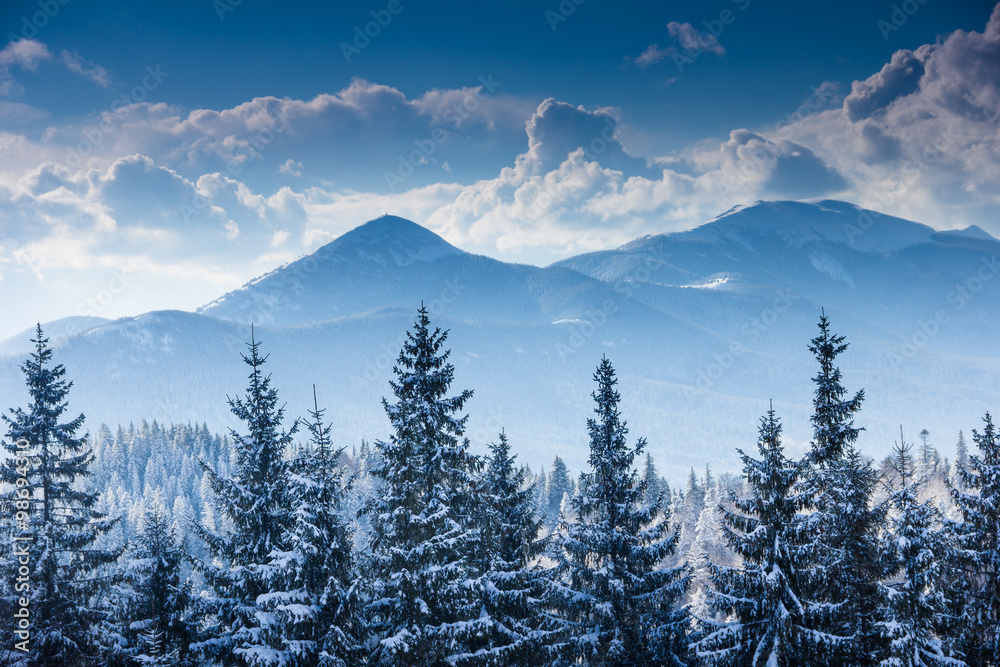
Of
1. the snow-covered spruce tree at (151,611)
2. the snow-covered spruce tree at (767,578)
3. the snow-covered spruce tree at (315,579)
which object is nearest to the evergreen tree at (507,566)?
the snow-covered spruce tree at (315,579)

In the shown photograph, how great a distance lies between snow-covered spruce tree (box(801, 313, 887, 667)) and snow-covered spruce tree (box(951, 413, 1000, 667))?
3165mm

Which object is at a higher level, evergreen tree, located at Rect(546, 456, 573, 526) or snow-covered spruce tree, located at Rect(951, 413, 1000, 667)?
snow-covered spruce tree, located at Rect(951, 413, 1000, 667)

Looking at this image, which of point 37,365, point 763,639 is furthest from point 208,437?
point 763,639

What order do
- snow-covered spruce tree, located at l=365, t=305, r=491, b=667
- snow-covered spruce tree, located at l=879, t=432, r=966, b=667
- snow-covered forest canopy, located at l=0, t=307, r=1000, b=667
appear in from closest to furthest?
snow-covered spruce tree, located at l=879, t=432, r=966, b=667 → snow-covered forest canopy, located at l=0, t=307, r=1000, b=667 → snow-covered spruce tree, located at l=365, t=305, r=491, b=667

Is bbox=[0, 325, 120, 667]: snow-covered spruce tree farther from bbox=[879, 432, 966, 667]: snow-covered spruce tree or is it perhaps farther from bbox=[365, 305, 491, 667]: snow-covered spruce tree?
bbox=[879, 432, 966, 667]: snow-covered spruce tree

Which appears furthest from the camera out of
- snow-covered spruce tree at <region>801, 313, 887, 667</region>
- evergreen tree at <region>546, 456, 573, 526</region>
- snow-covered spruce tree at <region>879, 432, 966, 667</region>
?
evergreen tree at <region>546, 456, 573, 526</region>

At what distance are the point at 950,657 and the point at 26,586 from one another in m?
28.6

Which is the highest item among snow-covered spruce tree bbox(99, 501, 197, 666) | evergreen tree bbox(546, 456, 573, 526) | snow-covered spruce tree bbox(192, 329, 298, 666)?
snow-covered spruce tree bbox(192, 329, 298, 666)

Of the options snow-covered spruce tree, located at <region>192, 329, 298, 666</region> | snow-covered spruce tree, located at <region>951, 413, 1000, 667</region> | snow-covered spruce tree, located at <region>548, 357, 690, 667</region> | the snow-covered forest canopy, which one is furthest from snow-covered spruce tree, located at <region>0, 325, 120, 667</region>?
snow-covered spruce tree, located at <region>951, 413, 1000, 667</region>

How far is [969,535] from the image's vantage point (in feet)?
72.0

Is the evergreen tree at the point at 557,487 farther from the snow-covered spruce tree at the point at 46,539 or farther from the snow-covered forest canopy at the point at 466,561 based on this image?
the snow-covered spruce tree at the point at 46,539

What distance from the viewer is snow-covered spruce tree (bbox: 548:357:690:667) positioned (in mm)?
22438

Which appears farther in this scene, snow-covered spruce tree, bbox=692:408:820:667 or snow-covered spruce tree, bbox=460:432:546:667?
snow-covered spruce tree, bbox=460:432:546:667

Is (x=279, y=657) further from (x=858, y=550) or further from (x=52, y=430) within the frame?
(x=858, y=550)
